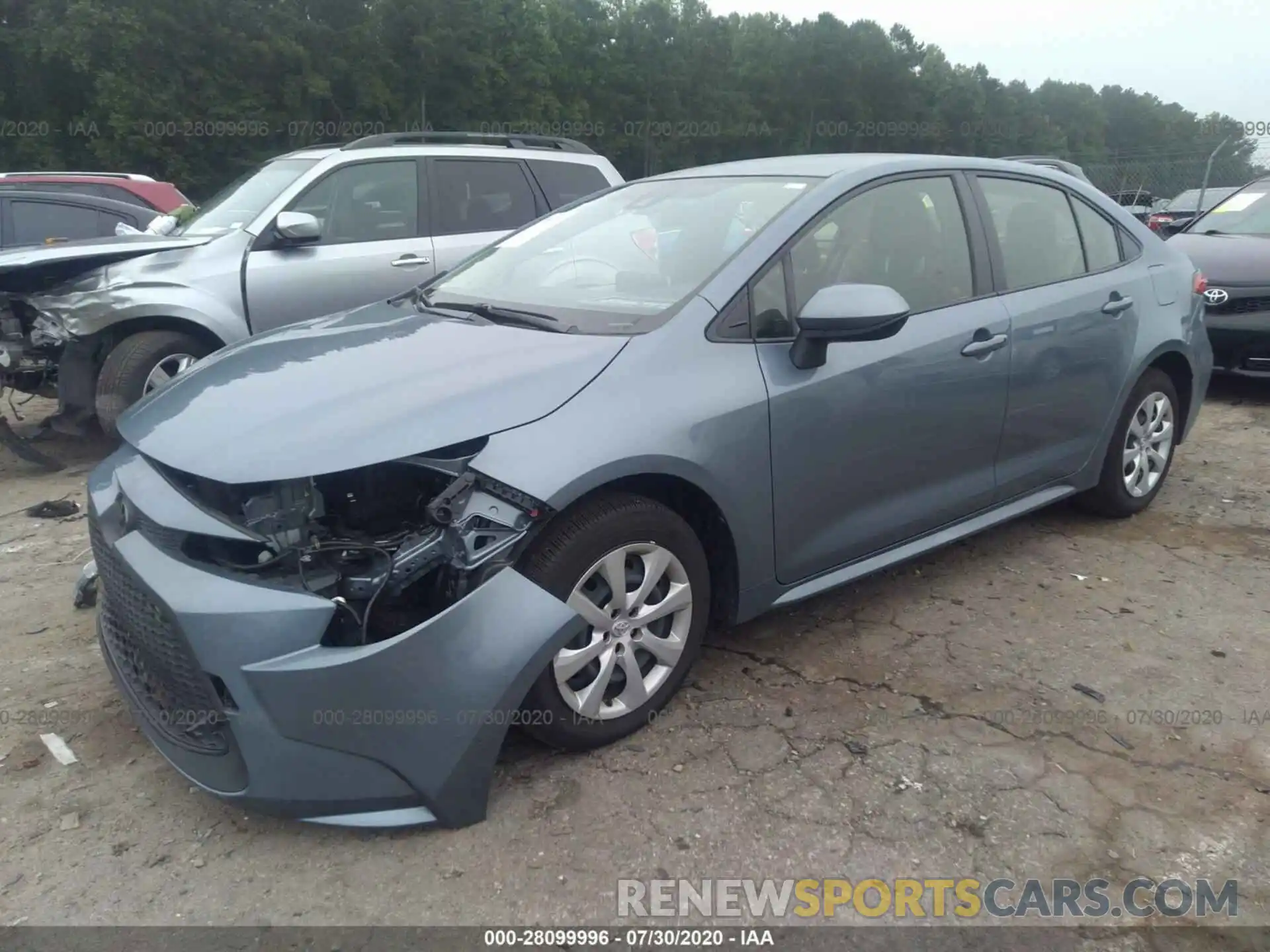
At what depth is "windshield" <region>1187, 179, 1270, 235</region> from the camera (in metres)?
7.46

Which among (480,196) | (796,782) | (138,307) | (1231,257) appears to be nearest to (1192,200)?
(1231,257)

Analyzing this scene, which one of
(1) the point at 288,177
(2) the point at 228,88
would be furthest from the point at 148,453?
(2) the point at 228,88

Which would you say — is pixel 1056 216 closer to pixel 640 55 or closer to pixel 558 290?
pixel 558 290

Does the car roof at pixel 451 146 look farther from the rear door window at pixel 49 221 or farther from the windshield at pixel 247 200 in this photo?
the rear door window at pixel 49 221

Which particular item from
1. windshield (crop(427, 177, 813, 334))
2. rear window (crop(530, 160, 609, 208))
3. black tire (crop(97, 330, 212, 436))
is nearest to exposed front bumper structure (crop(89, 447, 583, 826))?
windshield (crop(427, 177, 813, 334))

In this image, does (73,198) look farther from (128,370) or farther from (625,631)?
(625,631)

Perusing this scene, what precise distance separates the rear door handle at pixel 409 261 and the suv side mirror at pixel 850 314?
3.72 meters

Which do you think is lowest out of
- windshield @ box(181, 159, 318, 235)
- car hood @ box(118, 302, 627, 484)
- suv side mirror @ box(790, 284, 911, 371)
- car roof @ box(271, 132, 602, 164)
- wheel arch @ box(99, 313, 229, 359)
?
wheel arch @ box(99, 313, 229, 359)

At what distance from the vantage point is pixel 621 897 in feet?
7.29

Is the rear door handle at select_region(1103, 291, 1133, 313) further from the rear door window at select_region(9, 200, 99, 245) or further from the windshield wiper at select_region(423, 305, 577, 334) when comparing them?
the rear door window at select_region(9, 200, 99, 245)

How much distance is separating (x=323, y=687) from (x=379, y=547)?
38 cm

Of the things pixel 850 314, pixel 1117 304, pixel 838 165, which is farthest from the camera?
pixel 1117 304

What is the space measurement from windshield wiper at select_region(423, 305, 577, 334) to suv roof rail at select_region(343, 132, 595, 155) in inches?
129

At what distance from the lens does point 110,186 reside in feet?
30.7
